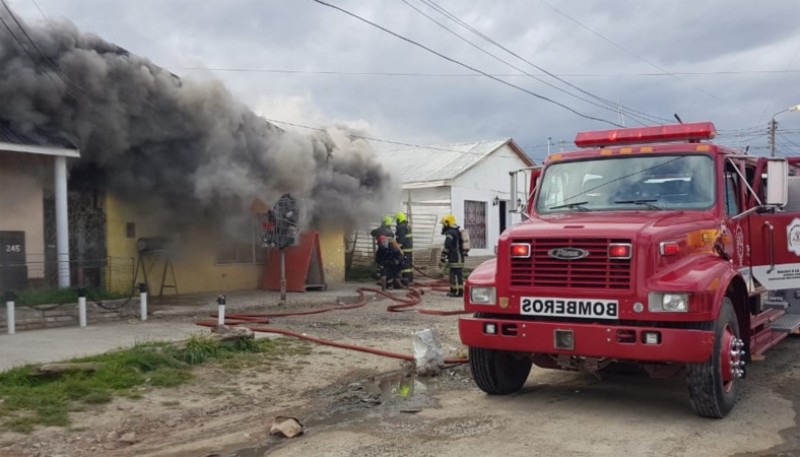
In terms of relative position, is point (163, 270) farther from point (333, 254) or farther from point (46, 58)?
point (333, 254)

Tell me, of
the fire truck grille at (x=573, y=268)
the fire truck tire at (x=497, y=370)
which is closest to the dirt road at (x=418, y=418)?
the fire truck tire at (x=497, y=370)

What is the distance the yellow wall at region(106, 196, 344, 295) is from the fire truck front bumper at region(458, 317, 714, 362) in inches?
364

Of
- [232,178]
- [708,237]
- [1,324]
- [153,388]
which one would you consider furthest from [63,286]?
[708,237]

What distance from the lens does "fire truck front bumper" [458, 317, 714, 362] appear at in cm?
520

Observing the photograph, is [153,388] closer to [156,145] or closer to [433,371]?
[433,371]

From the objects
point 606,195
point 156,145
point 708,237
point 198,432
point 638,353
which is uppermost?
point 156,145

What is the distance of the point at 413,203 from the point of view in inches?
967

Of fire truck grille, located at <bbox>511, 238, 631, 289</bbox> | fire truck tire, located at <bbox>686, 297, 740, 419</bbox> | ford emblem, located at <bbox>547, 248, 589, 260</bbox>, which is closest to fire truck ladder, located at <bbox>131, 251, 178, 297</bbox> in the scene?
fire truck grille, located at <bbox>511, 238, 631, 289</bbox>

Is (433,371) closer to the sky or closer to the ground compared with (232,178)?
closer to the ground

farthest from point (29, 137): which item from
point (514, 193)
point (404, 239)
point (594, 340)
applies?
point (594, 340)

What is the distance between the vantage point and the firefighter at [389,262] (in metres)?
16.8

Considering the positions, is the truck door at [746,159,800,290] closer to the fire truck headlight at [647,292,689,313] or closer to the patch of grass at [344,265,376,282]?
the fire truck headlight at [647,292,689,313]

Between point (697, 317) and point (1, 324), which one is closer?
point (697, 317)

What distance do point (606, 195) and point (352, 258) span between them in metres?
14.3
